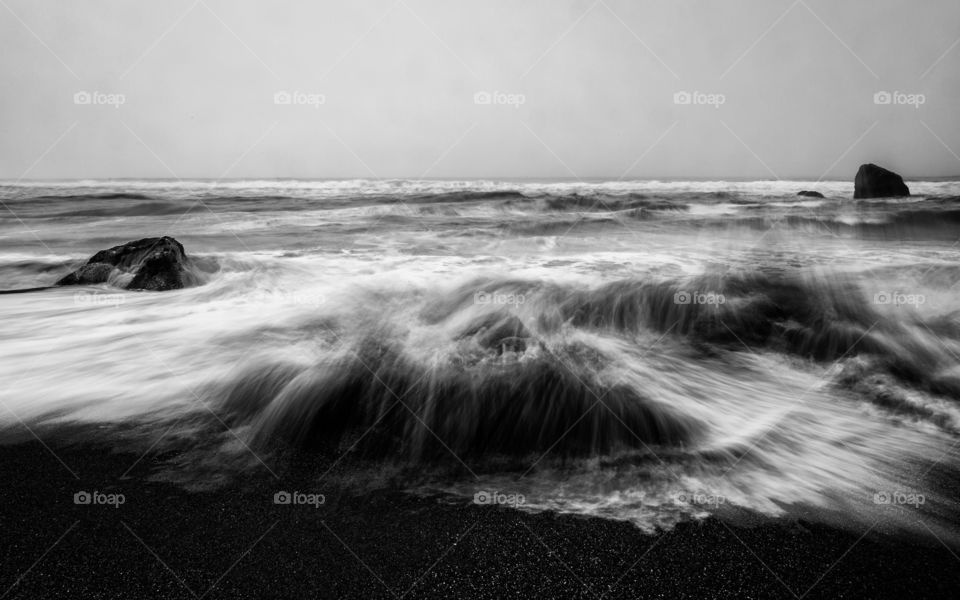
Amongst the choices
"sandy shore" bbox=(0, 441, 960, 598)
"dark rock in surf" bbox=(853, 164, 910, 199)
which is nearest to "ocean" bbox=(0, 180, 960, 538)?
"sandy shore" bbox=(0, 441, 960, 598)

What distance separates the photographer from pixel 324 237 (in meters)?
12.2

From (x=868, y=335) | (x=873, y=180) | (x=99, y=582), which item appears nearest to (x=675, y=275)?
(x=868, y=335)

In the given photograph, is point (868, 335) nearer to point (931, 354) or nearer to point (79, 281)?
point (931, 354)

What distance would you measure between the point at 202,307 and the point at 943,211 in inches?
761
